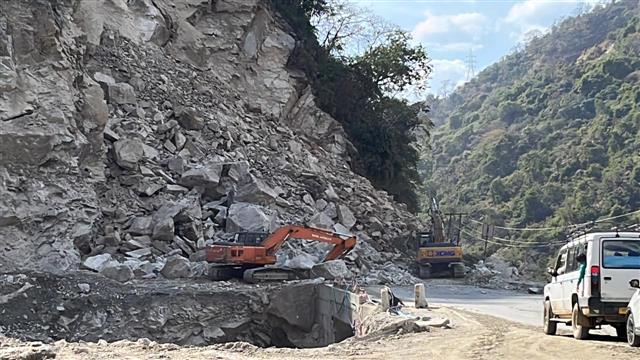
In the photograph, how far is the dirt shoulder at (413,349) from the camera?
30.6 feet

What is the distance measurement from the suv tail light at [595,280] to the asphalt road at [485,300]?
224cm

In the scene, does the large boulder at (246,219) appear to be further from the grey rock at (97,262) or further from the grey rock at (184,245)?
the grey rock at (97,262)

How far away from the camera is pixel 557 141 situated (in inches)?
2603

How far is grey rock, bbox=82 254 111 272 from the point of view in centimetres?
2067

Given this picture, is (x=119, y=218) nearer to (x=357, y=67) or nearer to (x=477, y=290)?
(x=477, y=290)

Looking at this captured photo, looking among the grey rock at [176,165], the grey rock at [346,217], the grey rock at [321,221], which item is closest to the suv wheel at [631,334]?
the grey rock at [321,221]

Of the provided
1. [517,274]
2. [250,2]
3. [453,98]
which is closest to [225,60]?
[250,2]

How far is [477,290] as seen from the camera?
25391 millimetres

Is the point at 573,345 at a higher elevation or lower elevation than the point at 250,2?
lower

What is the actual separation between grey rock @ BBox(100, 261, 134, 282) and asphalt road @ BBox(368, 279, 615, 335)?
707 centimetres

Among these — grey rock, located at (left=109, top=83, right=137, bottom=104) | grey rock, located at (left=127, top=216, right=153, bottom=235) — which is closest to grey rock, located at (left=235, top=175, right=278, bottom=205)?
grey rock, located at (left=127, top=216, right=153, bottom=235)

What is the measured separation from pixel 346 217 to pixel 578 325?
19.7m

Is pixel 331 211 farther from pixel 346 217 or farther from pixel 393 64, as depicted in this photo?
pixel 393 64

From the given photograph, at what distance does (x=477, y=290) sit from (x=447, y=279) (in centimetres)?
431
